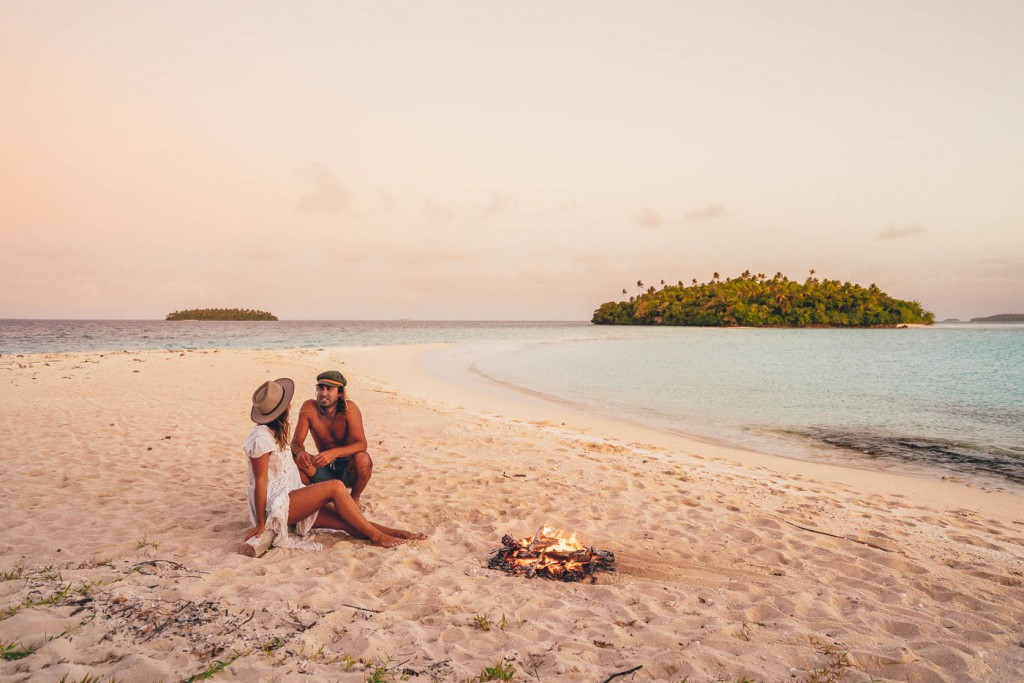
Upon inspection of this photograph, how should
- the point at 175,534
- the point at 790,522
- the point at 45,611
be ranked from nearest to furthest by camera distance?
the point at 45,611 < the point at 175,534 < the point at 790,522

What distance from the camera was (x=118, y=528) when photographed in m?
5.74

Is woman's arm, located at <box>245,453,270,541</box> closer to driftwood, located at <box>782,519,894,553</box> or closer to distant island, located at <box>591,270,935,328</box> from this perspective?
driftwood, located at <box>782,519,894,553</box>

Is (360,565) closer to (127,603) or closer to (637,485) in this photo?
(127,603)

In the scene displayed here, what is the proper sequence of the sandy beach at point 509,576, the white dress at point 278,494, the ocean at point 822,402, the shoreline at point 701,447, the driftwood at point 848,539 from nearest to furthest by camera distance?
1. the sandy beach at point 509,576
2. the white dress at point 278,494
3. the driftwood at point 848,539
4. the shoreline at point 701,447
5. the ocean at point 822,402

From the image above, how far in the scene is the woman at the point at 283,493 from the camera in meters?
5.11

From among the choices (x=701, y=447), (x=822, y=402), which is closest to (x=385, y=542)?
(x=701, y=447)

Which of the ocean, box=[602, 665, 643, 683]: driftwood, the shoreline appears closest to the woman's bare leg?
box=[602, 665, 643, 683]: driftwood

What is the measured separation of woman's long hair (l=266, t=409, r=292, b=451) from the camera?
5250 mm

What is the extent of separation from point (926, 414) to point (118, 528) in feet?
66.8

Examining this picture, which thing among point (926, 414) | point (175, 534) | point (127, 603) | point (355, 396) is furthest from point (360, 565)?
point (926, 414)

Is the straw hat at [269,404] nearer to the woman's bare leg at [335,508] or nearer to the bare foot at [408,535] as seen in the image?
the woman's bare leg at [335,508]

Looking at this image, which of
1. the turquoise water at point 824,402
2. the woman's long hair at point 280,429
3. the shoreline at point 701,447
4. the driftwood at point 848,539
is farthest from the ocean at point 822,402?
the woman's long hair at point 280,429

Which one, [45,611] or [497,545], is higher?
[45,611]

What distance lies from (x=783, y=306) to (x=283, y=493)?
463ft
